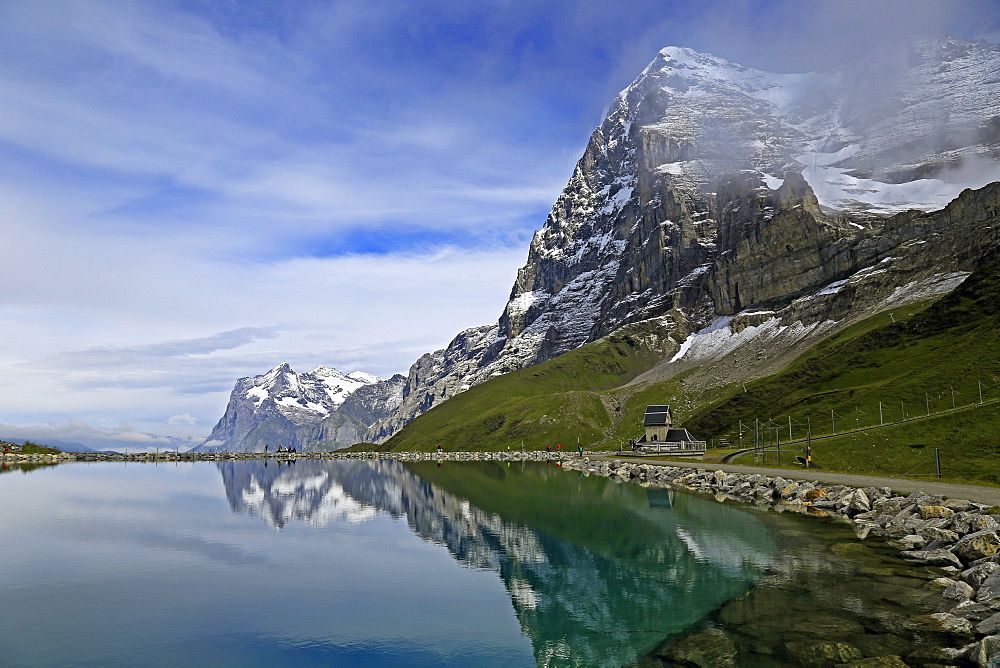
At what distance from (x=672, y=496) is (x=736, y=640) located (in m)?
66.1

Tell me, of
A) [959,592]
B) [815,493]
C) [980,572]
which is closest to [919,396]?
[815,493]

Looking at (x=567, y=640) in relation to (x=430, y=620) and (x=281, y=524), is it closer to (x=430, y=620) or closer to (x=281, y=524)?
(x=430, y=620)

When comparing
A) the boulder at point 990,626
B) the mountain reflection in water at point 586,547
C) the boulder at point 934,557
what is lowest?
the mountain reflection in water at point 586,547

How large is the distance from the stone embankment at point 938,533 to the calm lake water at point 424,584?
7.48 feet

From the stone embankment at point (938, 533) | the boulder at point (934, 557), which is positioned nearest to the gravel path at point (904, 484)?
the stone embankment at point (938, 533)

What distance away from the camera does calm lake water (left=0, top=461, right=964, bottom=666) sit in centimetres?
2936

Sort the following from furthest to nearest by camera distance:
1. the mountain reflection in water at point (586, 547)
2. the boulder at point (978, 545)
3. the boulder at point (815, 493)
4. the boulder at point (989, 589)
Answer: the boulder at point (815, 493), the boulder at point (978, 545), the mountain reflection in water at point (586, 547), the boulder at point (989, 589)

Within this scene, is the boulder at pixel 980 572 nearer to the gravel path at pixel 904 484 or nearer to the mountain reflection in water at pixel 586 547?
the mountain reflection in water at pixel 586 547

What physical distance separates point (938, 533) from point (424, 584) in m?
34.3

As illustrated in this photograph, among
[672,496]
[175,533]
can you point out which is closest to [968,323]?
[672,496]

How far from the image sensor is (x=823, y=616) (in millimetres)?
30719

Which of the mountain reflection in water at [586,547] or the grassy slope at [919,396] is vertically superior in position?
the grassy slope at [919,396]

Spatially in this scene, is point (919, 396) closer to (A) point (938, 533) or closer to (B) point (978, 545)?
(A) point (938, 533)

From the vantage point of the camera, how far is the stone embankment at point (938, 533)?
89.9ft
